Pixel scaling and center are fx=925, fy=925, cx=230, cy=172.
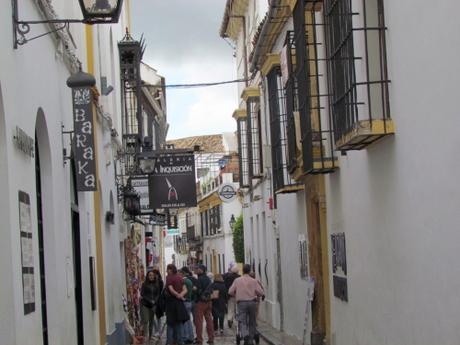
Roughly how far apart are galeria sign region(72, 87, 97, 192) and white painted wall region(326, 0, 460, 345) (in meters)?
3.54

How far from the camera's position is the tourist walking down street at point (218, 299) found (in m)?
22.8

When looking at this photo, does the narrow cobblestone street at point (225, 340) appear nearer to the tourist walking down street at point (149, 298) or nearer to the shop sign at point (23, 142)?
the tourist walking down street at point (149, 298)

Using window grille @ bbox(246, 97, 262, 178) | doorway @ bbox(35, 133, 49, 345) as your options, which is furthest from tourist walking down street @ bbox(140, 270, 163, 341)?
doorway @ bbox(35, 133, 49, 345)

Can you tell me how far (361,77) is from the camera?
1059 cm

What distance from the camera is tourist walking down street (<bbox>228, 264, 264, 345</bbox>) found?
18.5 m

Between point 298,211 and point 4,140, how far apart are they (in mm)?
11045

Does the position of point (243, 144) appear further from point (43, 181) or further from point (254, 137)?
point (43, 181)

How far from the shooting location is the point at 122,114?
25.3 meters

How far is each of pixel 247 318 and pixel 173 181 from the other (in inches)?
280

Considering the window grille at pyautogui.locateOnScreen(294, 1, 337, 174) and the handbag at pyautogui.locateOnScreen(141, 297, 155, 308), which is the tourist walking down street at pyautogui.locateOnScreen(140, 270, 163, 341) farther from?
the window grille at pyautogui.locateOnScreen(294, 1, 337, 174)

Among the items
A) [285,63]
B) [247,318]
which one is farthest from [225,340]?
[285,63]

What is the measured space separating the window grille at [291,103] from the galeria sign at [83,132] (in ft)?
13.8

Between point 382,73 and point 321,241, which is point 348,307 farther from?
point 382,73

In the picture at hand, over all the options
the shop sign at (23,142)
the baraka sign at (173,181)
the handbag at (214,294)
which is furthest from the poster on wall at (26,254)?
the baraka sign at (173,181)
